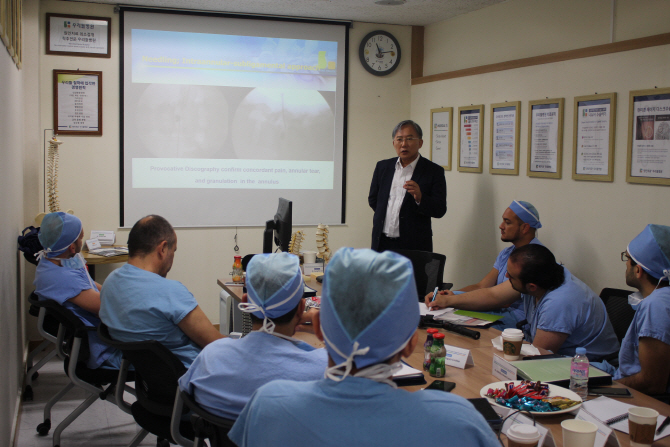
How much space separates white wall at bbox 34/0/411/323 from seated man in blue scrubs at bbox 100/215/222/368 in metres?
2.91

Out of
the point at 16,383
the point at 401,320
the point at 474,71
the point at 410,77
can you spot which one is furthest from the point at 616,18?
the point at 16,383

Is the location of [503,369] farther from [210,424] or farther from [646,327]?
[210,424]

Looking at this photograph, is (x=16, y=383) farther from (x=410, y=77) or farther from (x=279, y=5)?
(x=410, y=77)

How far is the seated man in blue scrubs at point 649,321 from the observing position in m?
2.17

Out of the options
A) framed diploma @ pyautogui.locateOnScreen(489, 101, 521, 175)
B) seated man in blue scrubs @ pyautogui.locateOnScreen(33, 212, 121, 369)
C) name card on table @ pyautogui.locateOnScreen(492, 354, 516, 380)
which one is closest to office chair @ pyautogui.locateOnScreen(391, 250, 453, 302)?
framed diploma @ pyautogui.locateOnScreen(489, 101, 521, 175)

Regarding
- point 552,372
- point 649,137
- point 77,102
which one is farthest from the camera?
point 77,102

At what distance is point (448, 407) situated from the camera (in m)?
1.09

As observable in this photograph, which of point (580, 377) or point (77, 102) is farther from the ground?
point (77, 102)

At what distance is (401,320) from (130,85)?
15.3 ft

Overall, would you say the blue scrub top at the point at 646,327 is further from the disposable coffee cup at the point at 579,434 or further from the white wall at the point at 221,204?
the white wall at the point at 221,204

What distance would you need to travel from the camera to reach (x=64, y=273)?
3.15 metres

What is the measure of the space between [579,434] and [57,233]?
2.68 meters

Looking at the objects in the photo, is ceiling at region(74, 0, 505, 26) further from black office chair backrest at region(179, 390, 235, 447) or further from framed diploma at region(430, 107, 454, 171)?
black office chair backrest at region(179, 390, 235, 447)

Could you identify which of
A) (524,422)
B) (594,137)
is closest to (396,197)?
(594,137)
